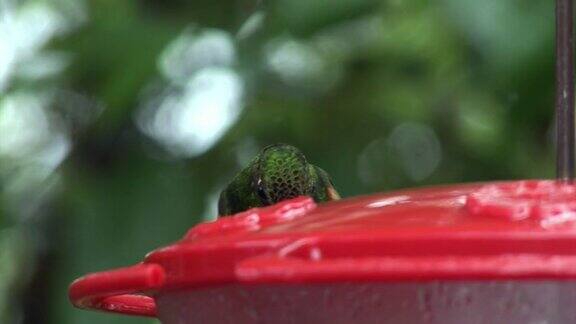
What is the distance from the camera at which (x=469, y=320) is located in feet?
2.39

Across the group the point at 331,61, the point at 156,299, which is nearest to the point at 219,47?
the point at 331,61

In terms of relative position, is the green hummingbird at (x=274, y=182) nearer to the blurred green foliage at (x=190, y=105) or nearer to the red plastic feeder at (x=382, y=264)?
the red plastic feeder at (x=382, y=264)

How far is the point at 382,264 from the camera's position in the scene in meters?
0.66

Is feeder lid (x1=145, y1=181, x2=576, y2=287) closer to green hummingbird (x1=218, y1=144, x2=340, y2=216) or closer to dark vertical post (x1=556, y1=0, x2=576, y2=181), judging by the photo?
dark vertical post (x1=556, y1=0, x2=576, y2=181)

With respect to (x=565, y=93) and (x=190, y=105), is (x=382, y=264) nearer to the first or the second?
(x=565, y=93)

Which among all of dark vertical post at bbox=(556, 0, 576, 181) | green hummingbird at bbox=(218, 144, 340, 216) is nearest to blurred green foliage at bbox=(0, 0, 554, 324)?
green hummingbird at bbox=(218, 144, 340, 216)

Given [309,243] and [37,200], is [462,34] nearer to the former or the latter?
[37,200]

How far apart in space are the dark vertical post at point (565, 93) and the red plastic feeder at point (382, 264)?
5 centimetres

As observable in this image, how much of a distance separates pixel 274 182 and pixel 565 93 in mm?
311

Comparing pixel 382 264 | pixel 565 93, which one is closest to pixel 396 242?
pixel 382 264

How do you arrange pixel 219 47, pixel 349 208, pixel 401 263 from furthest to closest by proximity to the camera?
1. pixel 219 47
2. pixel 349 208
3. pixel 401 263

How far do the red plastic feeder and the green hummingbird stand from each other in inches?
9.0

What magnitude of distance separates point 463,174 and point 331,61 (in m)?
0.27

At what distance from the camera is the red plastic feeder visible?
0.66m
